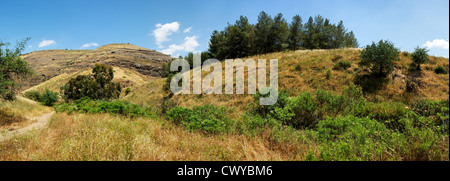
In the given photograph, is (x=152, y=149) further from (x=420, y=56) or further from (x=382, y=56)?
(x=420, y=56)

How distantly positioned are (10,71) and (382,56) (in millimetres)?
23393

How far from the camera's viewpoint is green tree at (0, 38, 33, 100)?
9289mm

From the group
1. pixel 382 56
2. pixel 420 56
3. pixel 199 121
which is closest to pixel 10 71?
pixel 199 121

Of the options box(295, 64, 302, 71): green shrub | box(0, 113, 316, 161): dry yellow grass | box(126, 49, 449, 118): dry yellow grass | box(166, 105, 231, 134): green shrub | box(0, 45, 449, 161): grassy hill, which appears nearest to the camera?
box(0, 45, 449, 161): grassy hill

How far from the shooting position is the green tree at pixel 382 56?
37.4 feet

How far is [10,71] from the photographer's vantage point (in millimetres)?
10039

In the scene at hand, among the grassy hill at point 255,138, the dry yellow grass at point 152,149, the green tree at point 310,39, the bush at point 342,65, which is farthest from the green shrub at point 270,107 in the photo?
the green tree at point 310,39

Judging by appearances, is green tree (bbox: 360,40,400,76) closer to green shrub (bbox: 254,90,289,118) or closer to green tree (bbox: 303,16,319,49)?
green shrub (bbox: 254,90,289,118)

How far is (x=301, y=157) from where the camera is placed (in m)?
3.22

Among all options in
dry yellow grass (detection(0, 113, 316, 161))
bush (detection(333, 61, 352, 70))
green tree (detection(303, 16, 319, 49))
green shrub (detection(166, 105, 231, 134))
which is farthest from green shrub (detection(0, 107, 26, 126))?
green tree (detection(303, 16, 319, 49))

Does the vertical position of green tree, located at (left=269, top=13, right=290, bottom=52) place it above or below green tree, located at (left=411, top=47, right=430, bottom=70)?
above

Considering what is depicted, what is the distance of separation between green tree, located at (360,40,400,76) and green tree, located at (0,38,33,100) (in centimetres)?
2233
